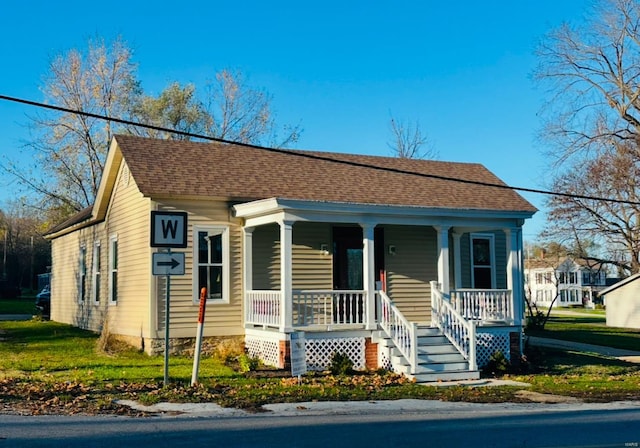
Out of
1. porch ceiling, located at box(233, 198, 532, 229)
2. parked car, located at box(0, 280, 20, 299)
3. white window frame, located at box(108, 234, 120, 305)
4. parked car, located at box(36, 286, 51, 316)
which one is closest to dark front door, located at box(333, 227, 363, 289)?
porch ceiling, located at box(233, 198, 532, 229)

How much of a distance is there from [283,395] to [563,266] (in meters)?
83.3

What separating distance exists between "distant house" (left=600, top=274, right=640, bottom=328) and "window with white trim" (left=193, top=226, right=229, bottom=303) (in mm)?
29416

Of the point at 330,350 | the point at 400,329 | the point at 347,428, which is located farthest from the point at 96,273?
the point at 347,428

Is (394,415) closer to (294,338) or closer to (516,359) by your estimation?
(294,338)

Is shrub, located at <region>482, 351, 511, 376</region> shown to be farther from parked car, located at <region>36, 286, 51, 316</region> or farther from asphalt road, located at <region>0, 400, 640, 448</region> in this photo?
parked car, located at <region>36, 286, 51, 316</region>

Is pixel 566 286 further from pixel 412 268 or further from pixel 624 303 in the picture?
pixel 412 268

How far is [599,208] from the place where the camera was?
4444 centimetres

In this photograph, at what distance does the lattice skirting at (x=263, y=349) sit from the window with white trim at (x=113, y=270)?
5145 mm

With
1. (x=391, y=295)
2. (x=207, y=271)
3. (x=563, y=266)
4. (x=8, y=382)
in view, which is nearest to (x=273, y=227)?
(x=207, y=271)

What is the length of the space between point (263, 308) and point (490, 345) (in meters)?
5.86

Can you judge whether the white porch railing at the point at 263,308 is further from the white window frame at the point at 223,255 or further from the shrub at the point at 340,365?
the shrub at the point at 340,365

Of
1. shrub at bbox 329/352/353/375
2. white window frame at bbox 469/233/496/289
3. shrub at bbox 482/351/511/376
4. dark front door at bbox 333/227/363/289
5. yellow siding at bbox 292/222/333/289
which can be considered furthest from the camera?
white window frame at bbox 469/233/496/289

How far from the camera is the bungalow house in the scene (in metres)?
17.3

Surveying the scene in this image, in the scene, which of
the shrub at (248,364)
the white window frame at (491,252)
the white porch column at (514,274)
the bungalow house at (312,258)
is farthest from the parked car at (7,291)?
the white porch column at (514,274)
